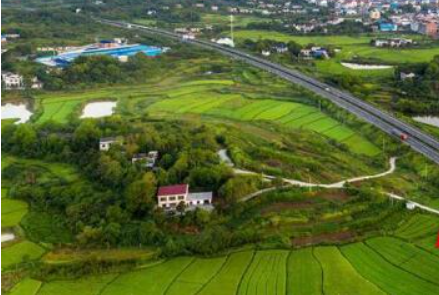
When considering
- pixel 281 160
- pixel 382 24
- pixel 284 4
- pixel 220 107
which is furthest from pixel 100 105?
pixel 284 4

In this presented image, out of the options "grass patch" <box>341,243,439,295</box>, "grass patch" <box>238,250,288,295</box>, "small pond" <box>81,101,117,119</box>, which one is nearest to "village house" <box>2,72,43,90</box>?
"small pond" <box>81,101,117,119</box>

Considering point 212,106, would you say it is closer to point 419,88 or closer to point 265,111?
point 265,111

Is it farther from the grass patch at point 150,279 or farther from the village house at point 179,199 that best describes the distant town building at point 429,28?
the grass patch at point 150,279

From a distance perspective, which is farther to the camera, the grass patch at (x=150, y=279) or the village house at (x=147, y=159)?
the village house at (x=147, y=159)

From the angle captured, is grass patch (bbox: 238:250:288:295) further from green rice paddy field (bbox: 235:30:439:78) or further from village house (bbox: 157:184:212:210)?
green rice paddy field (bbox: 235:30:439:78)

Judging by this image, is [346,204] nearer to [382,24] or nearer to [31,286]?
[31,286]

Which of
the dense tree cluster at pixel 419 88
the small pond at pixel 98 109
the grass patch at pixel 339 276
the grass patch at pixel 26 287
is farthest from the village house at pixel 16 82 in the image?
the grass patch at pixel 339 276
